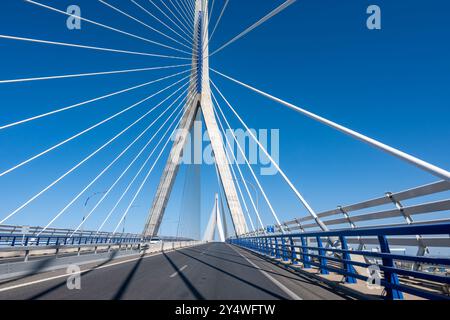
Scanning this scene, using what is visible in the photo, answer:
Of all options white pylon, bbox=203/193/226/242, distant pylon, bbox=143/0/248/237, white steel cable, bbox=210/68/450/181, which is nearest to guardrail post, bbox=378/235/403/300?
white steel cable, bbox=210/68/450/181

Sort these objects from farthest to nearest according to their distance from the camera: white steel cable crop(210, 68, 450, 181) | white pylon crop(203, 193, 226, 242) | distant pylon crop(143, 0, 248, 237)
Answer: white pylon crop(203, 193, 226, 242) → distant pylon crop(143, 0, 248, 237) → white steel cable crop(210, 68, 450, 181)

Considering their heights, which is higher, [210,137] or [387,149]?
[210,137]

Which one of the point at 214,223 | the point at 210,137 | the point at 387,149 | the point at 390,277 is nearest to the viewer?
the point at 390,277

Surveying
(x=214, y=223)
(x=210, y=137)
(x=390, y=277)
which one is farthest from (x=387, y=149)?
(x=214, y=223)

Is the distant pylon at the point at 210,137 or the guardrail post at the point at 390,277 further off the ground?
A: the distant pylon at the point at 210,137

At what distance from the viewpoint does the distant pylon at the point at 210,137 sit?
3266 cm

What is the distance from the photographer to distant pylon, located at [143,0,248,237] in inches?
1286

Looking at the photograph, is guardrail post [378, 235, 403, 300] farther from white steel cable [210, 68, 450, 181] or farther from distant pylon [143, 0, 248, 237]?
distant pylon [143, 0, 248, 237]

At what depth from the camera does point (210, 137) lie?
3378 centimetres

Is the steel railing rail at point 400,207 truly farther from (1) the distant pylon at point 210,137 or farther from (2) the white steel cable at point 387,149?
(1) the distant pylon at point 210,137

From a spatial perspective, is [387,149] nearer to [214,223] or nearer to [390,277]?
[390,277]

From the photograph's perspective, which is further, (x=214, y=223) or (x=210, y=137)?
(x=214, y=223)

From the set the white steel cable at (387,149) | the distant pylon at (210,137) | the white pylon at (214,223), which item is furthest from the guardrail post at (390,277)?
the white pylon at (214,223)
